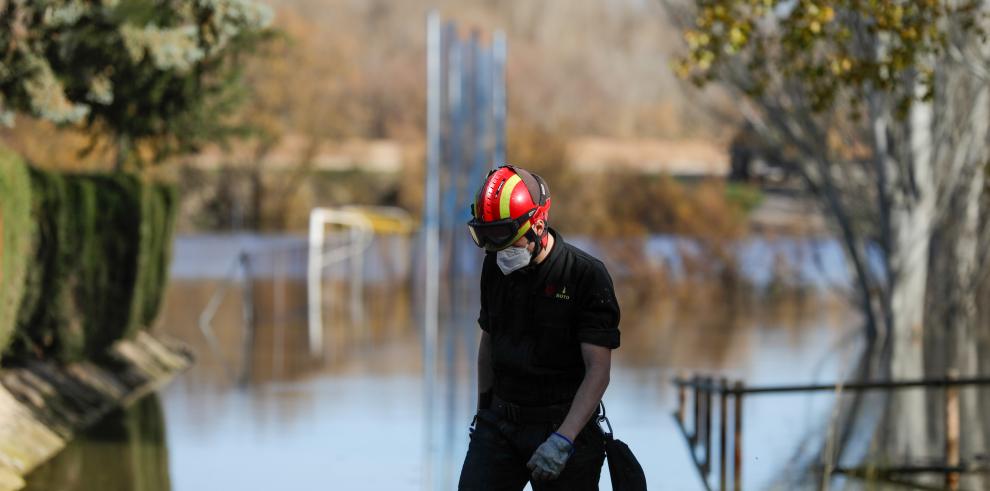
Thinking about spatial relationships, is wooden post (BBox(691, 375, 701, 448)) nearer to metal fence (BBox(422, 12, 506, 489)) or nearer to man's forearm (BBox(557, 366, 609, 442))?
man's forearm (BBox(557, 366, 609, 442))

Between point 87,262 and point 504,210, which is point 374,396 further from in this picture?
point 504,210

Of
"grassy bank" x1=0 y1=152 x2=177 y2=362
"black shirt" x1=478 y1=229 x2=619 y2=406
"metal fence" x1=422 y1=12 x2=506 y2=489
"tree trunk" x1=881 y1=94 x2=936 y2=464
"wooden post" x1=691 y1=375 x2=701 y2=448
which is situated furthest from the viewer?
"metal fence" x1=422 y1=12 x2=506 y2=489

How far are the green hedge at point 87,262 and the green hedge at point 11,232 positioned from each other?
185cm

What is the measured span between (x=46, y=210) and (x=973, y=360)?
447 inches

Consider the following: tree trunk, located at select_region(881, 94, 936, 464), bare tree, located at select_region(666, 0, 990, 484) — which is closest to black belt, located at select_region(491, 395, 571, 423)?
bare tree, located at select_region(666, 0, 990, 484)

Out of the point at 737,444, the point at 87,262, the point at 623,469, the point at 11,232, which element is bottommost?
the point at 737,444

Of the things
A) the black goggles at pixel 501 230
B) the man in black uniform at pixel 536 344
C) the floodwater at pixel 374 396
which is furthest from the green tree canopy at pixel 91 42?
the black goggles at pixel 501 230

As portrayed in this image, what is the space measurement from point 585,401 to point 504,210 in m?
0.72

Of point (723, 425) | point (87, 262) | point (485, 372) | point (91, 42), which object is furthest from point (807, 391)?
point (87, 262)

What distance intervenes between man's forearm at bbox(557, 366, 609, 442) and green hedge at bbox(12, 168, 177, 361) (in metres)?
8.74

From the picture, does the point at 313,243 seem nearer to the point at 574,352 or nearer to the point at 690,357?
the point at 690,357

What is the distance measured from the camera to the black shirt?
609 cm

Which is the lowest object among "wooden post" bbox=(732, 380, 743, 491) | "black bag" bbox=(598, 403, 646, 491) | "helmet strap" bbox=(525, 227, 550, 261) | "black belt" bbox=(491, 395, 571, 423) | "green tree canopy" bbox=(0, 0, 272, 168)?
"wooden post" bbox=(732, 380, 743, 491)

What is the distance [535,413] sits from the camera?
20.3 ft
